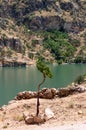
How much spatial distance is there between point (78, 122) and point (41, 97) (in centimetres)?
1056

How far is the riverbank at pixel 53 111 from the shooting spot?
2916 cm

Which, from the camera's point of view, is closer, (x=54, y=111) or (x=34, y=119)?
(x=34, y=119)

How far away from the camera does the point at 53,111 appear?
31500 millimetres

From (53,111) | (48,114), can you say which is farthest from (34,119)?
(53,111)

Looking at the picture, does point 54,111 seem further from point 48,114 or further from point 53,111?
point 48,114

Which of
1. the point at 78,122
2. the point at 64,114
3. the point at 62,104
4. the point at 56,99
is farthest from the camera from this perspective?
the point at 56,99

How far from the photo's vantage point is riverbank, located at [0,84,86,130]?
2916cm

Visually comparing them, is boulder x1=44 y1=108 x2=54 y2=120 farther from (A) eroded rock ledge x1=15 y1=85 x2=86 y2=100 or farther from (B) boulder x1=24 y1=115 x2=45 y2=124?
(A) eroded rock ledge x1=15 y1=85 x2=86 y2=100

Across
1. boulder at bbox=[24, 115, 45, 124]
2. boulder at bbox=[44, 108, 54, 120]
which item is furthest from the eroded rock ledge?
boulder at bbox=[24, 115, 45, 124]

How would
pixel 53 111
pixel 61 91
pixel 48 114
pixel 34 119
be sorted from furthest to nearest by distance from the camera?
pixel 61 91 < pixel 53 111 < pixel 48 114 < pixel 34 119

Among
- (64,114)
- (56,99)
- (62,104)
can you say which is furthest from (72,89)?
(64,114)

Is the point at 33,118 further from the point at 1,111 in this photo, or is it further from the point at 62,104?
the point at 1,111

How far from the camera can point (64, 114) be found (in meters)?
30.5

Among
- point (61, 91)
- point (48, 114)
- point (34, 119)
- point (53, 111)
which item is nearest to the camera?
point (34, 119)
